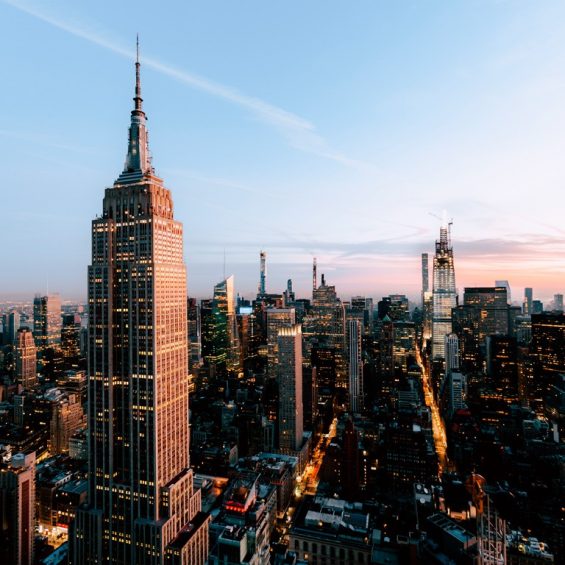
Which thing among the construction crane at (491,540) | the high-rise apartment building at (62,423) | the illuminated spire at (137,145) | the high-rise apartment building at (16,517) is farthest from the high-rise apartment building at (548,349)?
the high-rise apartment building at (62,423)

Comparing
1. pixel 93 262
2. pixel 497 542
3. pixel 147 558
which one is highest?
pixel 93 262

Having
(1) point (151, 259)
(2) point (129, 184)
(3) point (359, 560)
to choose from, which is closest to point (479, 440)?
(3) point (359, 560)

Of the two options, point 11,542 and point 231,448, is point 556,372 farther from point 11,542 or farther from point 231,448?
point 11,542

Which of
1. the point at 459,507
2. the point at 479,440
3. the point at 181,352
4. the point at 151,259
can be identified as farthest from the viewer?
the point at 479,440

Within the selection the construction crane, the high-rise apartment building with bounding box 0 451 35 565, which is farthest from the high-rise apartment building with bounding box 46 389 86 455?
the construction crane

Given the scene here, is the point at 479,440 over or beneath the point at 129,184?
beneath

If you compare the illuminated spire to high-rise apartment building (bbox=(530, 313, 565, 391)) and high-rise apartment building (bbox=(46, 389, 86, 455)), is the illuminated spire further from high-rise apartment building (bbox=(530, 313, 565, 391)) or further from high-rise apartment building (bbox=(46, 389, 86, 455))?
high-rise apartment building (bbox=(530, 313, 565, 391))

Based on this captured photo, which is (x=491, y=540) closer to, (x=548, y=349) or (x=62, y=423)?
(x=62, y=423)

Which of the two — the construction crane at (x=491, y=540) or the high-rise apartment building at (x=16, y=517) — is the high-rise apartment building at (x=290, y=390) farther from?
the construction crane at (x=491, y=540)
